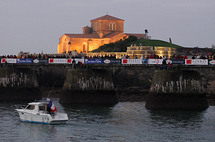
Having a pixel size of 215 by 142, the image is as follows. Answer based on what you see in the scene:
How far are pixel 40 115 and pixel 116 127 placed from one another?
779 cm

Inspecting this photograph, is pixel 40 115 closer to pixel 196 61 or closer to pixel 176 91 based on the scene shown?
pixel 176 91

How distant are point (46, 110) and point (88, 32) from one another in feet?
424

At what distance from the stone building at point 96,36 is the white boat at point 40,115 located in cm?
10711

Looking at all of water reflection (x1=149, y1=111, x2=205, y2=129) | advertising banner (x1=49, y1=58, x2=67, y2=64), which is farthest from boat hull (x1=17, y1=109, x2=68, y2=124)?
advertising banner (x1=49, y1=58, x2=67, y2=64)

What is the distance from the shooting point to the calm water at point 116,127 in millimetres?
45834

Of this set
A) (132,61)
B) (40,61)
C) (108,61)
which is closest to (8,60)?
(40,61)

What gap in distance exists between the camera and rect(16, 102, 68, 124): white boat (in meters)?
51.3

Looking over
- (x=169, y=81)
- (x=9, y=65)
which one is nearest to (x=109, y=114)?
(x=169, y=81)

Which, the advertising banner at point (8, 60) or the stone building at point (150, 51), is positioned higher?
the stone building at point (150, 51)

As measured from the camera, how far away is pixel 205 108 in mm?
63969

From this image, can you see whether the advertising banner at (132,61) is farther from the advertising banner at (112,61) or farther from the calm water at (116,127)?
the calm water at (116,127)

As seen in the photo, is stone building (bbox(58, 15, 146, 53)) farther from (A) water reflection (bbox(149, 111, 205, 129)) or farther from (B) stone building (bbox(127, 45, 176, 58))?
(A) water reflection (bbox(149, 111, 205, 129))

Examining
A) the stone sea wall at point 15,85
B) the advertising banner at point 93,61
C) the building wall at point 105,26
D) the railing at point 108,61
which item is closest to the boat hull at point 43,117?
the railing at point 108,61

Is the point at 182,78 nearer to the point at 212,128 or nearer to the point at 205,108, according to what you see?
the point at 205,108
